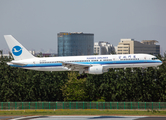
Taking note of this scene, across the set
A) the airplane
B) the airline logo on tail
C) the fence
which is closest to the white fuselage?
the airplane

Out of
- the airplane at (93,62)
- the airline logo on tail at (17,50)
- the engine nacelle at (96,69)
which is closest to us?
the engine nacelle at (96,69)

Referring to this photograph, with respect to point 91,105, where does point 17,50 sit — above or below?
above

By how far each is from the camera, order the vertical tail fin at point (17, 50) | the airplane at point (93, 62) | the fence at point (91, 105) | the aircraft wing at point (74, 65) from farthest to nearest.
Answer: the vertical tail fin at point (17, 50), the fence at point (91, 105), the airplane at point (93, 62), the aircraft wing at point (74, 65)

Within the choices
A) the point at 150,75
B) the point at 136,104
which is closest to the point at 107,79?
the point at 150,75

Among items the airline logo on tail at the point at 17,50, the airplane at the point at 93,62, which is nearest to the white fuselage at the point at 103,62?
the airplane at the point at 93,62

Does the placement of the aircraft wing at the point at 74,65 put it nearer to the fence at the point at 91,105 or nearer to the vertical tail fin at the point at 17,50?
the fence at the point at 91,105

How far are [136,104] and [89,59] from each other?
17.1 meters

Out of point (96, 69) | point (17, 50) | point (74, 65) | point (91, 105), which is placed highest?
point (17, 50)

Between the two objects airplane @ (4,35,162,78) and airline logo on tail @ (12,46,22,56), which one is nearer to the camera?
airplane @ (4,35,162,78)

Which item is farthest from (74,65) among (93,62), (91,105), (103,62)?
(91,105)

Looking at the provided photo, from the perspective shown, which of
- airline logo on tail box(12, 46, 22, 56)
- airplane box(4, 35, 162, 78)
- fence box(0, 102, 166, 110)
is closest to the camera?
airplane box(4, 35, 162, 78)

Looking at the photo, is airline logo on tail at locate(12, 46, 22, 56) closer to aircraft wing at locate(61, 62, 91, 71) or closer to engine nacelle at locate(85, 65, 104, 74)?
aircraft wing at locate(61, 62, 91, 71)

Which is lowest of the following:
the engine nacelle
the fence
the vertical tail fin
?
the fence

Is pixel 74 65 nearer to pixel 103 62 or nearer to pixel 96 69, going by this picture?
pixel 96 69
